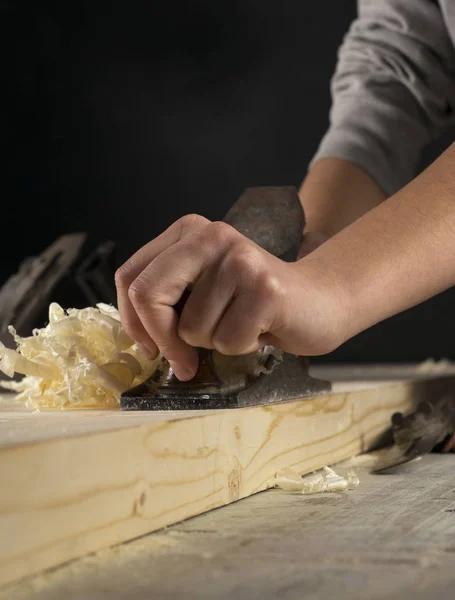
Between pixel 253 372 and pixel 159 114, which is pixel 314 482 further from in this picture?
pixel 159 114

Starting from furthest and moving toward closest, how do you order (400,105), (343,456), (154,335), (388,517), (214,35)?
(214,35) < (400,105) < (343,456) < (154,335) < (388,517)

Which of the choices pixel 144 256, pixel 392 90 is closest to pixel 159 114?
pixel 392 90

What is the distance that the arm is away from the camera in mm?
1714

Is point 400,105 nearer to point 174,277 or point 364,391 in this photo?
point 364,391

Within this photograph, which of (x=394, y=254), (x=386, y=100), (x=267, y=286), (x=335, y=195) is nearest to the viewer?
(x=267, y=286)

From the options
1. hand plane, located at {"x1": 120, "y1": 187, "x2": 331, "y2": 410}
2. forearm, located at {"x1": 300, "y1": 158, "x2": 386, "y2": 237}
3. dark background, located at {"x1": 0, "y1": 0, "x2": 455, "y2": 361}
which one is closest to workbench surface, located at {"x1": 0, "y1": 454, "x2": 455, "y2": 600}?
hand plane, located at {"x1": 120, "y1": 187, "x2": 331, "y2": 410}

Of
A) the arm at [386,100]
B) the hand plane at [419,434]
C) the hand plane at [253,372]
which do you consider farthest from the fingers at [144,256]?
the arm at [386,100]

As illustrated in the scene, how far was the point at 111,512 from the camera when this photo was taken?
28.6 inches

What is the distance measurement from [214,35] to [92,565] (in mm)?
3203

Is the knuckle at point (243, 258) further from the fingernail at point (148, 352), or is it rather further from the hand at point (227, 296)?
the fingernail at point (148, 352)

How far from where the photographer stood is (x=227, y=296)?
882mm

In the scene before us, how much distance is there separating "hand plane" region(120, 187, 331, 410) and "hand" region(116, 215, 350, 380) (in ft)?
0.29

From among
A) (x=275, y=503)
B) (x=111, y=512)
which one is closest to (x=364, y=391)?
(x=275, y=503)

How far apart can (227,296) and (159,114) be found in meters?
2.85
